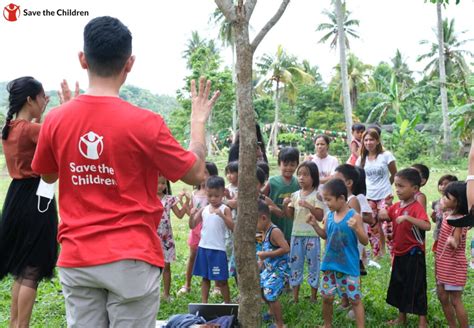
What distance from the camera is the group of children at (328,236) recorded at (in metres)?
4.31

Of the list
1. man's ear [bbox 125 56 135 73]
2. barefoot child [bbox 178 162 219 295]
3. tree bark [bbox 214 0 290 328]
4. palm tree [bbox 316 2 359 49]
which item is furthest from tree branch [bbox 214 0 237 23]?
palm tree [bbox 316 2 359 49]

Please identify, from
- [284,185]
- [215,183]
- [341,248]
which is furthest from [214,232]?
[341,248]

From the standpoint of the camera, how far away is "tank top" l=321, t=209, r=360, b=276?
4.33 m

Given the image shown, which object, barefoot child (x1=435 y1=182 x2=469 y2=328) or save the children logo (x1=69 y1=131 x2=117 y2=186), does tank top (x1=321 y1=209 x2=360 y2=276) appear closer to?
barefoot child (x1=435 y1=182 x2=469 y2=328)

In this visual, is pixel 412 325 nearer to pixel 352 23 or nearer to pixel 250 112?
pixel 250 112

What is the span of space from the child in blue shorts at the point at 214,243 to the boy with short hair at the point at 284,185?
655 mm

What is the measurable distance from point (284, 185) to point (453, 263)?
1.87 m

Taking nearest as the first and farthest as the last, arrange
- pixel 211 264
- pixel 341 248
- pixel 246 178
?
pixel 246 178 → pixel 341 248 → pixel 211 264

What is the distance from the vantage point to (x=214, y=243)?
509 centimetres

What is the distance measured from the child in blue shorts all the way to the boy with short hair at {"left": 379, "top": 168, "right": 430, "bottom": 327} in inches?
55.6

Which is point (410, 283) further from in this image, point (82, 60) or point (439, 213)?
point (82, 60)

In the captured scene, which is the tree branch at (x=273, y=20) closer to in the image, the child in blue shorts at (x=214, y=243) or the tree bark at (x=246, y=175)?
the tree bark at (x=246, y=175)

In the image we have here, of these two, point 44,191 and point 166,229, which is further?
point 166,229

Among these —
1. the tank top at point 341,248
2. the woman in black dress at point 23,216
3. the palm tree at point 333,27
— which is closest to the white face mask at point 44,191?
the woman in black dress at point 23,216
